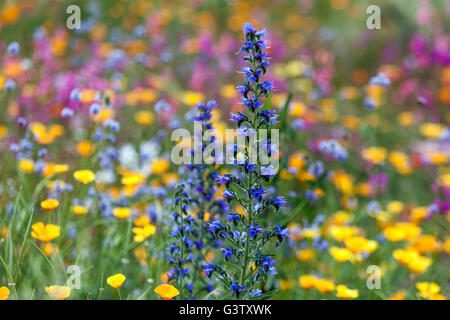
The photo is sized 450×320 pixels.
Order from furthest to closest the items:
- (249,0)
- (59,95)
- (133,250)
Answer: (249,0) → (59,95) → (133,250)

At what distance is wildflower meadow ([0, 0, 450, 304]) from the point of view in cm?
200

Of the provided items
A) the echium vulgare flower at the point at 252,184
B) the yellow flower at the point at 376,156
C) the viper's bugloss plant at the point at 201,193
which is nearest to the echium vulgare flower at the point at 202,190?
the viper's bugloss plant at the point at 201,193

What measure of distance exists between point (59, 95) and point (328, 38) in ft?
11.4

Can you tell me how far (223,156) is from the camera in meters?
2.48

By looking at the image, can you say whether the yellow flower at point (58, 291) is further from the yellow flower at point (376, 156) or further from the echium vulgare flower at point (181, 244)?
the yellow flower at point (376, 156)

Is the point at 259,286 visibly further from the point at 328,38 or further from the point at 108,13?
the point at 108,13

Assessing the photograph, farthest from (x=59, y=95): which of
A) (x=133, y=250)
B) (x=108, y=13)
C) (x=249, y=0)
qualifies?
(x=249, y=0)

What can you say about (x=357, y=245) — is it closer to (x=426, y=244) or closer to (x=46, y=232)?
(x=426, y=244)

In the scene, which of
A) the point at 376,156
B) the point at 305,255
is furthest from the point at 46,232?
the point at 376,156

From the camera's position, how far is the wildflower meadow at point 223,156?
200cm
